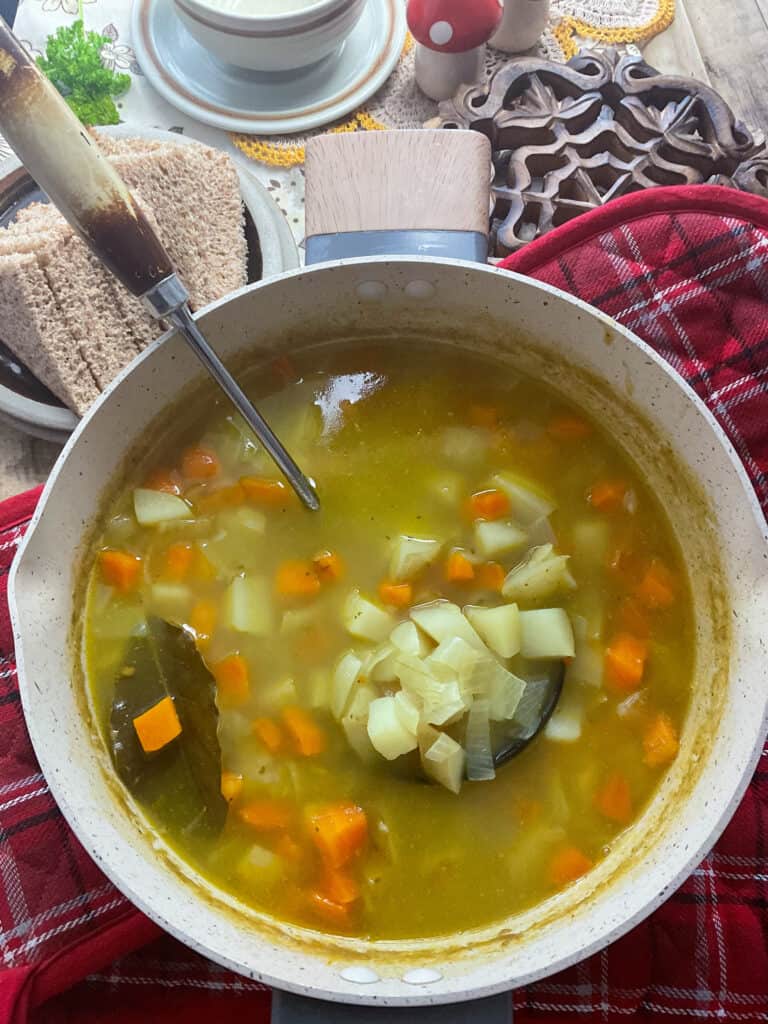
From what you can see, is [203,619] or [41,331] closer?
[203,619]

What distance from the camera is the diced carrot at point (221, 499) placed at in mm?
1613

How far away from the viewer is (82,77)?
2.20m

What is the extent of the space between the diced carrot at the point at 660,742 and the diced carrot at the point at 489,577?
1.16 ft

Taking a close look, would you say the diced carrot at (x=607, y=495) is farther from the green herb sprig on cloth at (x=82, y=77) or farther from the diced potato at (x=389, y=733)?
the green herb sprig on cloth at (x=82, y=77)

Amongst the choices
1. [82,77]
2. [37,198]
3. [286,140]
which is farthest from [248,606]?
[82,77]

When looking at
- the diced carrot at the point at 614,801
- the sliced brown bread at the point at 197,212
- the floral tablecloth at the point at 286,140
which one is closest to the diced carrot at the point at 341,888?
the diced carrot at the point at 614,801

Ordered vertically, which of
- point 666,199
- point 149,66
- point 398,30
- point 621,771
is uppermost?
point 149,66

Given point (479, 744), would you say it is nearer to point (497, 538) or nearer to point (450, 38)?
point (497, 538)

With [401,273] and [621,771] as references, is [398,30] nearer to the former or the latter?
[401,273]

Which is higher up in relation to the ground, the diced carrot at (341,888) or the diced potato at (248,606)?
the diced potato at (248,606)

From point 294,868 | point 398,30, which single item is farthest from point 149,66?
point 294,868

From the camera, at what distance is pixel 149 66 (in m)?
2.30

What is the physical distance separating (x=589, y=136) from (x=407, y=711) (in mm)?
1500

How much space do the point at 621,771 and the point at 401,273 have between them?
3.05 ft
